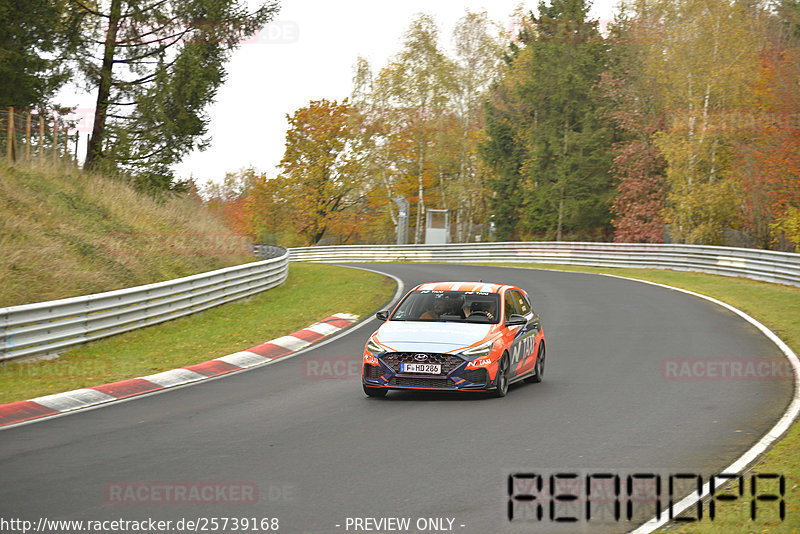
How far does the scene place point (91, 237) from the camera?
22781mm

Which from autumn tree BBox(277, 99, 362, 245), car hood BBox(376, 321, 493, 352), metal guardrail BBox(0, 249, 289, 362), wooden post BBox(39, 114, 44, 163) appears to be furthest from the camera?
autumn tree BBox(277, 99, 362, 245)

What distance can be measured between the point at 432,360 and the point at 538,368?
2.71m

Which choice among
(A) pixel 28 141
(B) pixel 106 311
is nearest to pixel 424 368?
(B) pixel 106 311

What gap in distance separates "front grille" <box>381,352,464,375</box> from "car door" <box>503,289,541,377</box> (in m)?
1.09

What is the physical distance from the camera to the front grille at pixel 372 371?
37.7ft

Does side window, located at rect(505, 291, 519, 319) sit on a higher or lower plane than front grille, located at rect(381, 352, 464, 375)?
higher

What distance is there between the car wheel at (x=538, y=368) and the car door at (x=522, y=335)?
0.70 ft

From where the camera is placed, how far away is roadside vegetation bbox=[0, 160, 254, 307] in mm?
18328

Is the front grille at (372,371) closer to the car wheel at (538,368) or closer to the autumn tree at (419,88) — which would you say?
the car wheel at (538,368)

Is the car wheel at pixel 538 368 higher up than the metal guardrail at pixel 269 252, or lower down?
lower down

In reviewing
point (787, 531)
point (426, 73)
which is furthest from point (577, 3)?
point (787, 531)

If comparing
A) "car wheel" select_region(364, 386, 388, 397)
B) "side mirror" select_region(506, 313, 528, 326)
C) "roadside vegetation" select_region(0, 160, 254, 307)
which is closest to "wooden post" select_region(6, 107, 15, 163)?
"roadside vegetation" select_region(0, 160, 254, 307)

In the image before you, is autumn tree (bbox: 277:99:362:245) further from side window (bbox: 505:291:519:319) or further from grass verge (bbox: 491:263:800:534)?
side window (bbox: 505:291:519:319)

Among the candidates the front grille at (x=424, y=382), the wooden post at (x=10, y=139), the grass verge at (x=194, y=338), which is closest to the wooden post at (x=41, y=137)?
the wooden post at (x=10, y=139)
